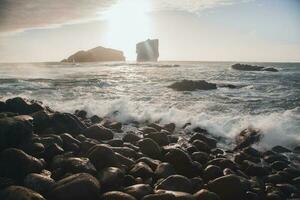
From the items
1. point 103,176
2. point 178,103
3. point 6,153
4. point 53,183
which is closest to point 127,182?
point 103,176

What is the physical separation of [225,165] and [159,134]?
9.59ft

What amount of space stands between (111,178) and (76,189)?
0.95 m

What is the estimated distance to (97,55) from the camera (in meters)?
159

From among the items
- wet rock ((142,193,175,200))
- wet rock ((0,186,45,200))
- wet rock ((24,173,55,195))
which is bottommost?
wet rock ((142,193,175,200))

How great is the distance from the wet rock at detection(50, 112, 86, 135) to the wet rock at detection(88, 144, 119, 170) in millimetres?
3552

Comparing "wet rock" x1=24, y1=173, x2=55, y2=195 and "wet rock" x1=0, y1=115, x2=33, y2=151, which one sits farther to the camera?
"wet rock" x1=0, y1=115, x2=33, y2=151

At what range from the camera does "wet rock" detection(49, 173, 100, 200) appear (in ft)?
18.4

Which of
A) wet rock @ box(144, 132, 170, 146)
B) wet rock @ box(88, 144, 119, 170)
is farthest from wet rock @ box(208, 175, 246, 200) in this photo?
wet rock @ box(144, 132, 170, 146)

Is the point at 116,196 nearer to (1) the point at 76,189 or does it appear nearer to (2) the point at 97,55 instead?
(1) the point at 76,189

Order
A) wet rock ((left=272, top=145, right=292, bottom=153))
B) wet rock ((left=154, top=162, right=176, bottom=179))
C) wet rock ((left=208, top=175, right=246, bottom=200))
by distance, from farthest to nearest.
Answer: wet rock ((left=272, top=145, right=292, bottom=153)) → wet rock ((left=154, top=162, right=176, bottom=179)) → wet rock ((left=208, top=175, right=246, bottom=200))

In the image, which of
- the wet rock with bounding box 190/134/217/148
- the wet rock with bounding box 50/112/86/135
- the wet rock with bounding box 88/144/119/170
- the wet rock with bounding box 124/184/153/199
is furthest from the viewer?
the wet rock with bounding box 190/134/217/148

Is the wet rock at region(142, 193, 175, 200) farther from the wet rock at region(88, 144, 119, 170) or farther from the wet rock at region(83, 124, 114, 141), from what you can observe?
the wet rock at region(83, 124, 114, 141)

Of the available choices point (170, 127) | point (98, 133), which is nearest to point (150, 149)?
point (98, 133)

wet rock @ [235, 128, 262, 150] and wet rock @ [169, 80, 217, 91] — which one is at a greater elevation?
wet rock @ [169, 80, 217, 91]
